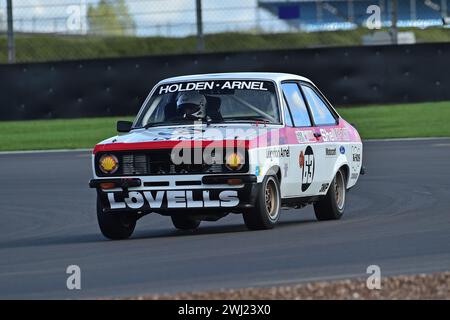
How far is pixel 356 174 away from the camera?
43.7ft

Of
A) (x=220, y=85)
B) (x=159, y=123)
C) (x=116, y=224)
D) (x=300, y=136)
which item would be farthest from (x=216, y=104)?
(x=116, y=224)

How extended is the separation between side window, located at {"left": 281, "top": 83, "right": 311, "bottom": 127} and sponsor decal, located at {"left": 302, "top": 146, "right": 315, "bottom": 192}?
28cm

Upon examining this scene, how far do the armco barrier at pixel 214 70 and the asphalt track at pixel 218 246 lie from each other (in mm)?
9909

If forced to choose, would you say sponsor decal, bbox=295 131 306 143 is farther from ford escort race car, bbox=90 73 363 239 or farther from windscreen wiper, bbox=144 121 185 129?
windscreen wiper, bbox=144 121 185 129

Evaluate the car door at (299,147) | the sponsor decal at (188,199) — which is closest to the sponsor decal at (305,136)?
the car door at (299,147)

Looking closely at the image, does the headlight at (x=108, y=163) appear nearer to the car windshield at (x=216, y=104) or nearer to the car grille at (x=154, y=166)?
the car grille at (x=154, y=166)

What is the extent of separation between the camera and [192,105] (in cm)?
1195

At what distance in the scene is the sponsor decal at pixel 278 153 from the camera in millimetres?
11211

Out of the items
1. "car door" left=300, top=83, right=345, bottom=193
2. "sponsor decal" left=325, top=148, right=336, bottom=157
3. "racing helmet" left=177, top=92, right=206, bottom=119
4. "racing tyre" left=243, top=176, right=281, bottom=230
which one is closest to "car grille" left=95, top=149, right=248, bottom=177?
"racing tyre" left=243, top=176, right=281, bottom=230

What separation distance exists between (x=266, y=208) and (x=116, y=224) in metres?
1.29

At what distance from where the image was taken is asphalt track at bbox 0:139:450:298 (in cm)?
861

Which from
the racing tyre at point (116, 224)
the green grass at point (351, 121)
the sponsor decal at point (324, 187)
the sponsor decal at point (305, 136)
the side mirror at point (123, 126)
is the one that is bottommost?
the green grass at point (351, 121)
